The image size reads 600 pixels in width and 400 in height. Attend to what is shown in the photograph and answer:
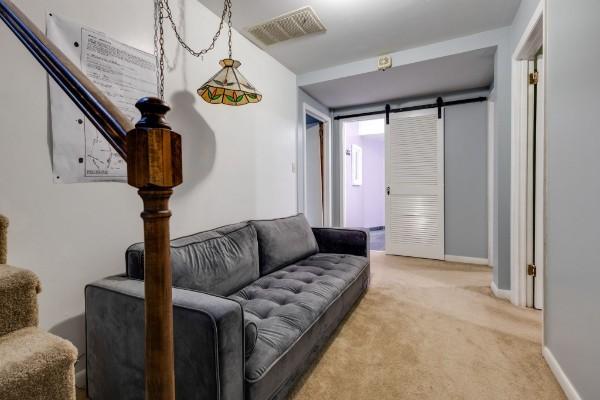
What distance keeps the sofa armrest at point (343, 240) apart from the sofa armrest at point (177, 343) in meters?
1.85

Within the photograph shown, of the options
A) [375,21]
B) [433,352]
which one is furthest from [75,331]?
[375,21]

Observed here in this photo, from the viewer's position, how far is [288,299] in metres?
1.70

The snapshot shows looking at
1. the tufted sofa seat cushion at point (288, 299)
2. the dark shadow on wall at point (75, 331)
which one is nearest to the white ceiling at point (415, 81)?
the tufted sofa seat cushion at point (288, 299)

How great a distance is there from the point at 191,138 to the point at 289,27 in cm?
134

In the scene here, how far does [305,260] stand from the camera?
260 centimetres

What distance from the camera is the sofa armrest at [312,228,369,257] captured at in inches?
109

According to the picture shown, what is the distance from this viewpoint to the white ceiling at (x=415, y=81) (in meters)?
3.01

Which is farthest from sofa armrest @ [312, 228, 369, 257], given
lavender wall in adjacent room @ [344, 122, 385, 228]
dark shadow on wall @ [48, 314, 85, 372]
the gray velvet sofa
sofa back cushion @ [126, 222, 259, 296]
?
lavender wall in adjacent room @ [344, 122, 385, 228]

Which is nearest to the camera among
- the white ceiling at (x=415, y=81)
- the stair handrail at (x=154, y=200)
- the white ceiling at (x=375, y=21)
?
the stair handrail at (x=154, y=200)

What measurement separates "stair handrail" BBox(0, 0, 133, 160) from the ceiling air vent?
196 centimetres

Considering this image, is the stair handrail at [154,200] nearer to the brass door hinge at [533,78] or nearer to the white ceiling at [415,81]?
the brass door hinge at [533,78]

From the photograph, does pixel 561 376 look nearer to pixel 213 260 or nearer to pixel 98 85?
pixel 213 260

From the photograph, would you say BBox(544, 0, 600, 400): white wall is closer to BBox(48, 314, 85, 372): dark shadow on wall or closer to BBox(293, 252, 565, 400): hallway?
BBox(293, 252, 565, 400): hallway

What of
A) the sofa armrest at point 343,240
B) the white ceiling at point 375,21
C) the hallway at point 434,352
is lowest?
the hallway at point 434,352
